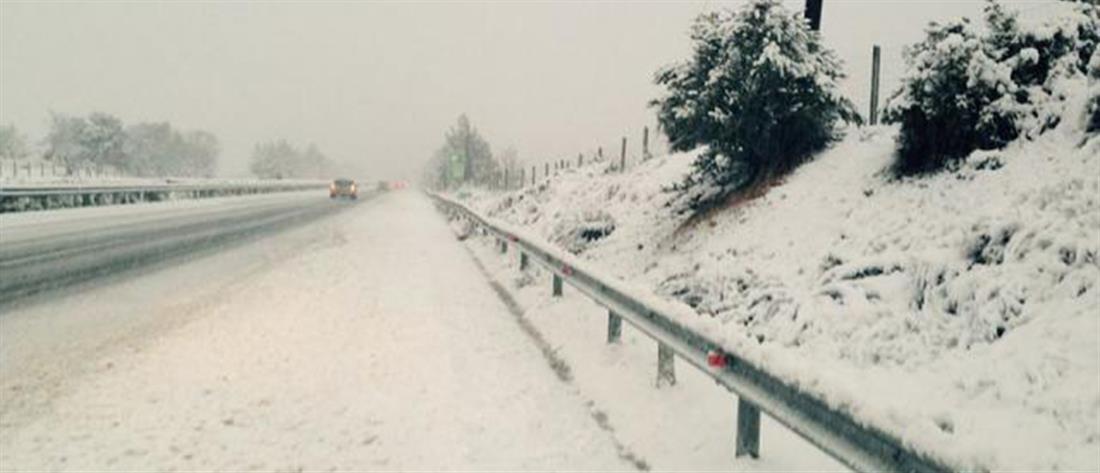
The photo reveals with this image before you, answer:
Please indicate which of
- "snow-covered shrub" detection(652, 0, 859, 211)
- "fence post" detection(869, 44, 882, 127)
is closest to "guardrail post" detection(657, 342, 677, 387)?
"snow-covered shrub" detection(652, 0, 859, 211)

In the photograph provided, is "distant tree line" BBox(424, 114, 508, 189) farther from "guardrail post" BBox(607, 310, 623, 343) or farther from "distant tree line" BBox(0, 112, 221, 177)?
"guardrail post" BBox(607, 310, 623, 343)

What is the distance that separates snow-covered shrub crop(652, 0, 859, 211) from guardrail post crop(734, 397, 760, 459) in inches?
366

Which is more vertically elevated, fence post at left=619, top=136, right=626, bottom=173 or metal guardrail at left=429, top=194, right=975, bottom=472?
fence post at left=619, top=136, right=626, bottom=173

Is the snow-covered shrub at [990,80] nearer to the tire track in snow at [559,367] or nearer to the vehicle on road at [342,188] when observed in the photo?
the tire track in snow at [559,367]

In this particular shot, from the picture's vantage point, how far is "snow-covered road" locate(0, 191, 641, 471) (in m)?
4.88

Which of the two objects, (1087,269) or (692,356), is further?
(1087,269)

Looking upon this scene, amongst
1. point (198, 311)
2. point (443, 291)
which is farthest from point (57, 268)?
point (443, 291)

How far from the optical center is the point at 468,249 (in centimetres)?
1972

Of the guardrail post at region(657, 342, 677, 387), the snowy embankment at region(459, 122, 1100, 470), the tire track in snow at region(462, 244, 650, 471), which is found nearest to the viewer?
the snowy embankment at region(459, 122, 1100, 470)

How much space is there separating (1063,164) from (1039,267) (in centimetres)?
184

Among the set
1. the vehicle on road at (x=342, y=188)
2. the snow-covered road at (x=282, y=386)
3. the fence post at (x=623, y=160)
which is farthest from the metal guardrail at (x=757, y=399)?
the vehicle on road at (x=342, y=188)

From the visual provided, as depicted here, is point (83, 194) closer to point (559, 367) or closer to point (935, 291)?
point (559, 367)

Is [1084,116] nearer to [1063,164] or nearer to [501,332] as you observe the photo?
[1063,164]

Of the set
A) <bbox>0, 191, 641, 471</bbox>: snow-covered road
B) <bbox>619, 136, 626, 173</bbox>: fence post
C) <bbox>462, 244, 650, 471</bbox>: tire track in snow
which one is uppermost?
<bbox>619, 136, 626, 173</bbox>: fence post
